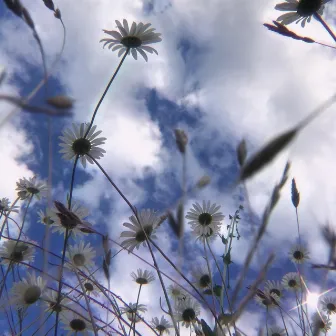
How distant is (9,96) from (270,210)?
36cm

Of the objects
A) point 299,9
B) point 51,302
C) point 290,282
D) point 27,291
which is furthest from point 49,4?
point 290,282

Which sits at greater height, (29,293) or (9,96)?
(29,293)

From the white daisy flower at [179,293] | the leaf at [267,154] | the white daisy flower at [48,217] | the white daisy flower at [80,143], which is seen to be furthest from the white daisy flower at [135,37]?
the leaf at [267,154]

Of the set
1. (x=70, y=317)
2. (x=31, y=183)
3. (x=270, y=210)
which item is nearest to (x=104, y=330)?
(x=70, y=317)

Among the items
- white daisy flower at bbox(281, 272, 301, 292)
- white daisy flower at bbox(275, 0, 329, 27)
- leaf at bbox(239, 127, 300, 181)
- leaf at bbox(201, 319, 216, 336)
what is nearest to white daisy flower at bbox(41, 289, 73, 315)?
leaf at bbox(201, 319, 216, 336)

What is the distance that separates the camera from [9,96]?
313 mm

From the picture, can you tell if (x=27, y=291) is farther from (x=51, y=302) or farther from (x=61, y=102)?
(x=61, y=102)

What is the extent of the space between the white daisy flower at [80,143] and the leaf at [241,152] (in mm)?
1367

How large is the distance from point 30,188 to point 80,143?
960mm

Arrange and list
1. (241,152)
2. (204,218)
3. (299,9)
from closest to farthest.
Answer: (241,152)
(299,9)
(204,218)

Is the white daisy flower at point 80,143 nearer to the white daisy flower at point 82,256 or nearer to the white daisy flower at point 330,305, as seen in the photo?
the white daisy flower at point 82,256

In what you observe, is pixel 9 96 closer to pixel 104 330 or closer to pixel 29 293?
pixel 104 330

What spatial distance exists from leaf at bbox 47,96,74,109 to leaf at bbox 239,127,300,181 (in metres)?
0.23

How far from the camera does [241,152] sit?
68 centimetres
